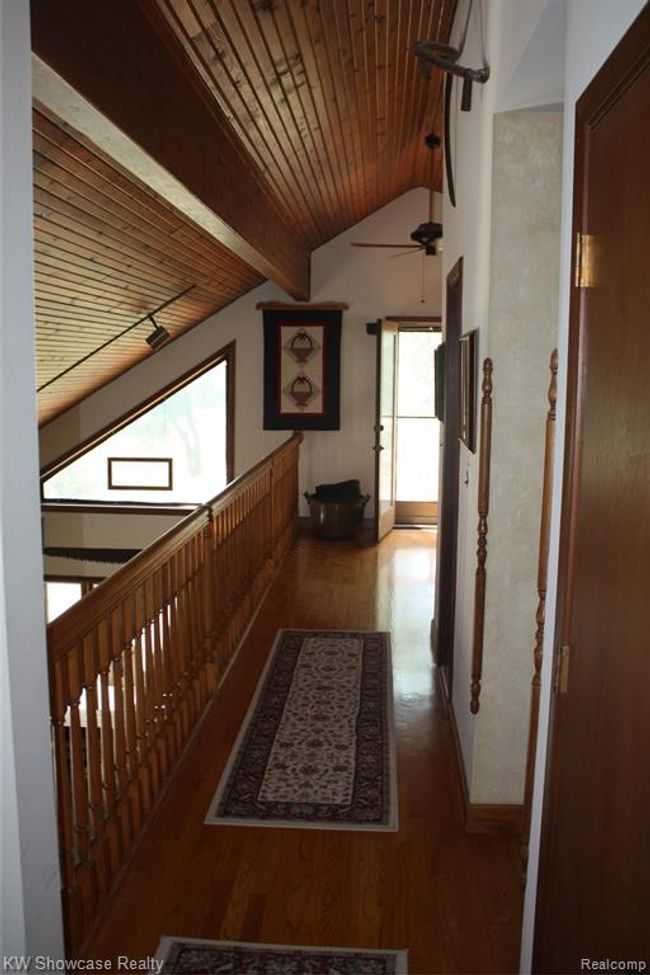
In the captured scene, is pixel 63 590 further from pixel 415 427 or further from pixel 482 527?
pixel 482 527

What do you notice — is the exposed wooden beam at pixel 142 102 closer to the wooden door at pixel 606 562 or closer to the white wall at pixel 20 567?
the white wall at pixel 20 567

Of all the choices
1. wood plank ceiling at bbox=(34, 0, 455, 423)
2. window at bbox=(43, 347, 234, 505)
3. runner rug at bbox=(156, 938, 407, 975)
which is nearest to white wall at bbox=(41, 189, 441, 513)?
window at bbox=(43, 347, 234, 505)

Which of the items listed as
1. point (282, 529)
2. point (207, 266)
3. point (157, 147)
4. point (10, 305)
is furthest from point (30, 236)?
point (282, 529)

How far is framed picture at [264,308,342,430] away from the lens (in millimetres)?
7941

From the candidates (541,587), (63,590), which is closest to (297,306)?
(63,590)

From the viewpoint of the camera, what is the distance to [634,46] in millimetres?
1093

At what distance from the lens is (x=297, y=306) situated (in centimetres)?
790

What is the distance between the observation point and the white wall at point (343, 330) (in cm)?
789

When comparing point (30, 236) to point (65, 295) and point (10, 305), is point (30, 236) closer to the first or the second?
point (10, 305)

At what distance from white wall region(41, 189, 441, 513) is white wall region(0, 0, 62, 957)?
6.44 metres

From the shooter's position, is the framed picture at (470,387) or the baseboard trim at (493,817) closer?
the baseboard trim at (493,817)

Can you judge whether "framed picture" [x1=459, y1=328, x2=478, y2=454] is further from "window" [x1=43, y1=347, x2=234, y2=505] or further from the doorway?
"window" [x1=43, y1=347, x2=234, y2=505]

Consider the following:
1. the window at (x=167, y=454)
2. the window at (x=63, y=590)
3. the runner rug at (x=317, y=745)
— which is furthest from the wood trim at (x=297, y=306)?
the runner rug at (x=317, y=745)

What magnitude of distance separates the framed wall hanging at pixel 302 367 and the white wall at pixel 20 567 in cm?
637
